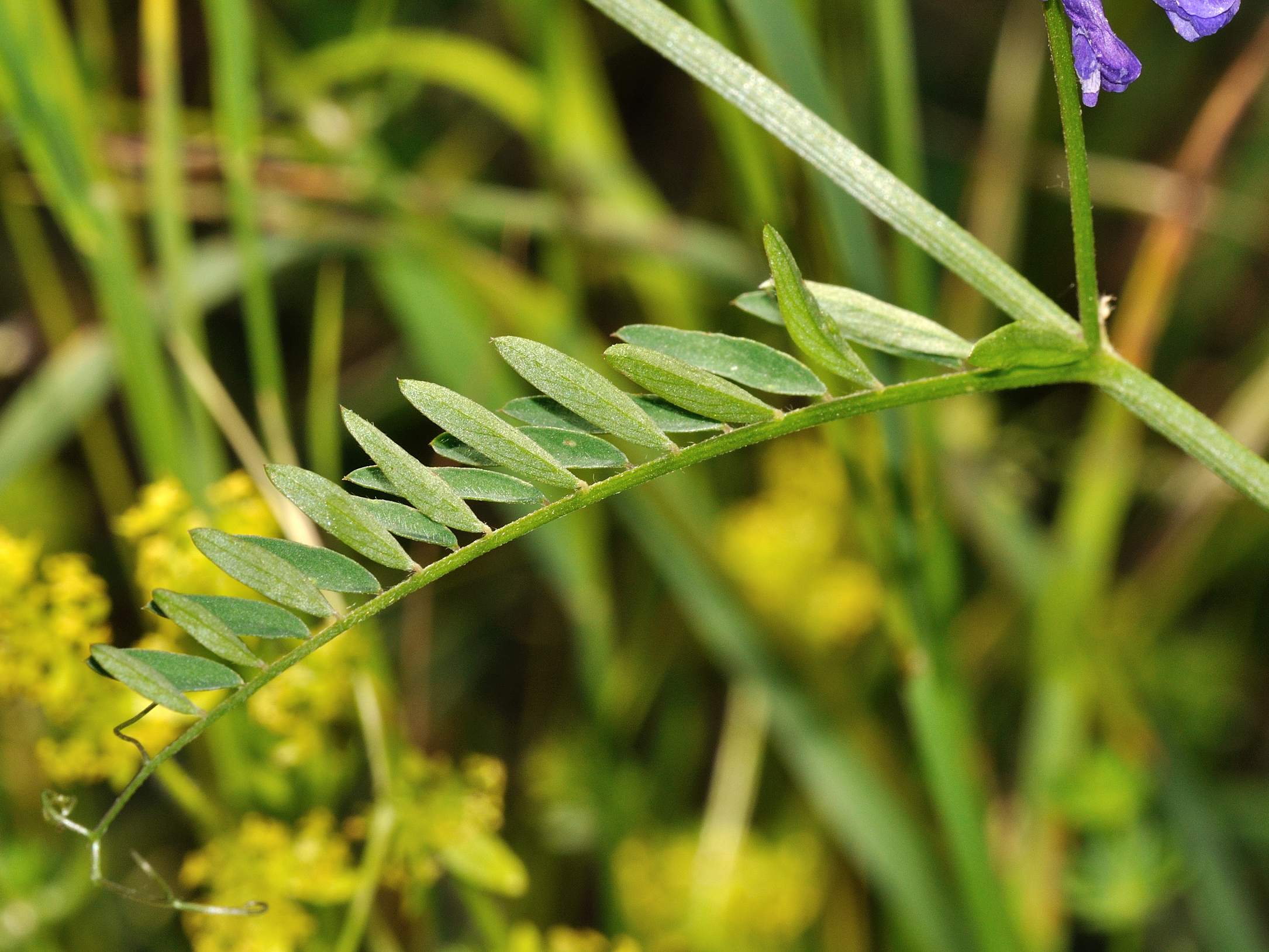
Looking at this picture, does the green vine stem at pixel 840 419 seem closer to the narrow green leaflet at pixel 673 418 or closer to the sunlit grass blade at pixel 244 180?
the narrow green leaflet at pixel 673 418

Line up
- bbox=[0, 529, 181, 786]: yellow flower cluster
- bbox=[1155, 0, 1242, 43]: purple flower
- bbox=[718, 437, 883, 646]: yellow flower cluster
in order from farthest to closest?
bbox=[718, 437, 883, 646]: yellow flower cluster → bbox=[0, 529, 181, 786]: yellow flower cluster → bbox=[1155, 0, 1242, 43]: purple flower

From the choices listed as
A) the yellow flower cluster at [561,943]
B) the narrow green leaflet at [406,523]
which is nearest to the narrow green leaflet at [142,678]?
the narrow green leaflet at [406,523]

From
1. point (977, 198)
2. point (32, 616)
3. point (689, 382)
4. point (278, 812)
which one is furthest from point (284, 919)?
point (977, 198)

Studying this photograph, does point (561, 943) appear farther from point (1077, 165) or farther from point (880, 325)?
point (1077, 165)

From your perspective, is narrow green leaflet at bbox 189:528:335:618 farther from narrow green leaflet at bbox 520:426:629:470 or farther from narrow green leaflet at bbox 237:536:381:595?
narrow green leaflet at bbox 520:426:629:470

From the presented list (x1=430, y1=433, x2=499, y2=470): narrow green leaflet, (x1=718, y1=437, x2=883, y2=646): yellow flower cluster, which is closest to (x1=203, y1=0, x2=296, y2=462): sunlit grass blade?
(x1=430, y1=433, x2=499, y2=470): narrow green leaflet

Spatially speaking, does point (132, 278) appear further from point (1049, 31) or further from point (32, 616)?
point (1049, 31)

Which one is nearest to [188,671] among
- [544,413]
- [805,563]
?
[544,413]
